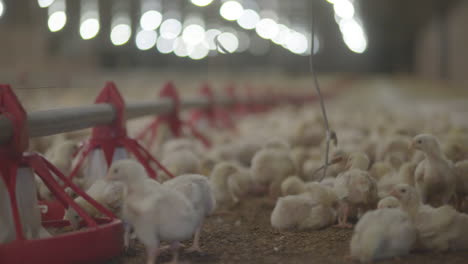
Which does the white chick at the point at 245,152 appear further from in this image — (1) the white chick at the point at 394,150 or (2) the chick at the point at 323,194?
(2) the chick at the point at 323,194

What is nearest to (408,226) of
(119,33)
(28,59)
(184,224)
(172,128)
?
(184,224)

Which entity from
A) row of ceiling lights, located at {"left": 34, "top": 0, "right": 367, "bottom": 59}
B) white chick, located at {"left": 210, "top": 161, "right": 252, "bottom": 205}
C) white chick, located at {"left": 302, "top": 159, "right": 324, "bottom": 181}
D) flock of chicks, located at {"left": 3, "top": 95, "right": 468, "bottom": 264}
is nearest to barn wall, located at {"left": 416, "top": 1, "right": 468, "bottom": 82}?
row of ceiling lights, located at {"left": 34, "top": 0, "right": 367, "bottom": 59}

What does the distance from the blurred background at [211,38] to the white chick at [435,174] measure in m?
0.66

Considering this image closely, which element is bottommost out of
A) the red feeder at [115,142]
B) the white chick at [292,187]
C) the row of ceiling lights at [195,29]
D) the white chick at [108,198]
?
the white chick at [292,187]

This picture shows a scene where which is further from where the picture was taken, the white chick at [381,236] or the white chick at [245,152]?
the white chick at [245,152]

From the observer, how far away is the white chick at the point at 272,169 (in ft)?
11.5

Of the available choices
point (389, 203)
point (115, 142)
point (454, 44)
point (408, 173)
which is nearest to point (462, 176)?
point (408, 173)

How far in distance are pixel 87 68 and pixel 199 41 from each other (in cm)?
537

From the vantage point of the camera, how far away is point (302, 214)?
265 centimetres

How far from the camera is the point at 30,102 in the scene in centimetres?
477

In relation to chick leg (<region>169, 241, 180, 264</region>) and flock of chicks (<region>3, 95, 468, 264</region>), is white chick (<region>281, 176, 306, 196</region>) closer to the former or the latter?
flock of chicks (<region>3, 95, 468, 264</region>)

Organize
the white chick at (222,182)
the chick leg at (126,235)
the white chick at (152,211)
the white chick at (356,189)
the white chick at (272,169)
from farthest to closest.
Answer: the white chick at (272,169)
the white chick at (222,182)
the white chick at (356,189)
the chick leg at (126,235)
the white chick at (152,211)

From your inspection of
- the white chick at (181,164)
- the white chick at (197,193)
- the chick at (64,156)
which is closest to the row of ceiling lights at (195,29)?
the white chick at (181,164)

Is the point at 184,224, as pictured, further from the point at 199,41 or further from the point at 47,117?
the point at 199,41
